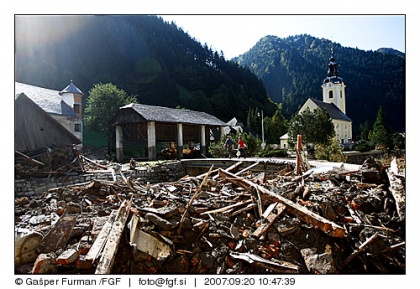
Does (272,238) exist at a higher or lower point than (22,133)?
lower

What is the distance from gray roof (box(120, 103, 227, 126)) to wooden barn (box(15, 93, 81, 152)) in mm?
5163

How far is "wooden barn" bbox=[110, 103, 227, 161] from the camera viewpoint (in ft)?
40.6

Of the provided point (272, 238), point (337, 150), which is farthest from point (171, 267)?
point (337, 150)

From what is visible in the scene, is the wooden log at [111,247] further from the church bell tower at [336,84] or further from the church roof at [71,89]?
the church roof at [71,89]

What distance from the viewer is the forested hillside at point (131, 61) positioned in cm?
449

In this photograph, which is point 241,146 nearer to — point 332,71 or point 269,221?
point 332,71

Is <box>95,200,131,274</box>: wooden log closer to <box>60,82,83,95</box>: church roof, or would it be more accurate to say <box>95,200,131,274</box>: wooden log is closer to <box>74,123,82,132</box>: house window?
<box>60,82,83,95</box>: church roof

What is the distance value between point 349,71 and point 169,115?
9.56 metres

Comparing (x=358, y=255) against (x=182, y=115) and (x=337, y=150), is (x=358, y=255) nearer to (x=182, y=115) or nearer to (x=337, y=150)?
(x=337, y=150)

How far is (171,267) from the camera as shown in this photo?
3.19 m

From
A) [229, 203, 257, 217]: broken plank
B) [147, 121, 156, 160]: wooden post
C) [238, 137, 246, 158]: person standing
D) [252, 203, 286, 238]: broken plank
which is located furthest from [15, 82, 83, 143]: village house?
[238, 137, 246, 158]: person standing

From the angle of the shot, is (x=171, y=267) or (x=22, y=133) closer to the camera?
(x=171, y=267)

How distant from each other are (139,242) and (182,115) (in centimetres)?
1279

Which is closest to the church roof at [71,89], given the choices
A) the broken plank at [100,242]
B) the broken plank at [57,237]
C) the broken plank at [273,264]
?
the broken plank at [57,237]
